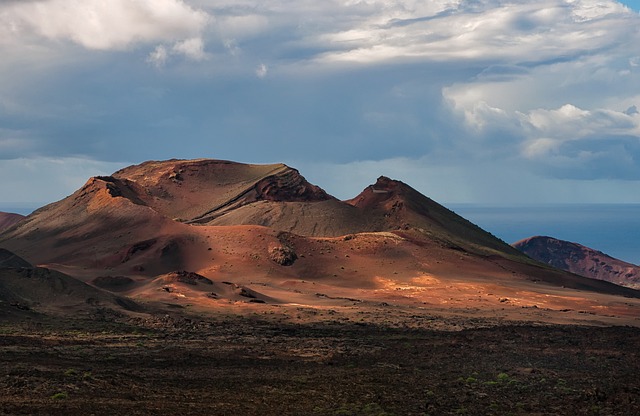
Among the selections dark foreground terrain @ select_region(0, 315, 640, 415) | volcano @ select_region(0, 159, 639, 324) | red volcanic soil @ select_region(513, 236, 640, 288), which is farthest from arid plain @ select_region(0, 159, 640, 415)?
red volcanic soil @ select_region(513, 236, 640, 288)

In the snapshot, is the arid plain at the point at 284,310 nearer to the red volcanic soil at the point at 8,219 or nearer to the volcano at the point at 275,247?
the volcano at the point at 275,247

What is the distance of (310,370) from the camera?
40.1 m

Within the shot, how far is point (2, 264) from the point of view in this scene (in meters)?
84.0

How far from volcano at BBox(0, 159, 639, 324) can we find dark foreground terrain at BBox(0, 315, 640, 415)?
2085cm

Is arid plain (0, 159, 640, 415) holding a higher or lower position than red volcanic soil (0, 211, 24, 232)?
lower

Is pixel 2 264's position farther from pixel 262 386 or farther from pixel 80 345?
pixel 262 386

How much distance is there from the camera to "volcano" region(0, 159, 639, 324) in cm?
8519

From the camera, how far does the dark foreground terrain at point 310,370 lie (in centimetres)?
3008

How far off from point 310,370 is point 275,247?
60373mm

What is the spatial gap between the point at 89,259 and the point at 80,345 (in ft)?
207

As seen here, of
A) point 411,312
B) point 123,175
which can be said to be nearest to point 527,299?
point 411,312

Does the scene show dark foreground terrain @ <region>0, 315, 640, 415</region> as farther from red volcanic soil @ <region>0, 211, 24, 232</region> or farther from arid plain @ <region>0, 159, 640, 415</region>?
red volcanic soil @ <region>0, 211, 24, 232</region>

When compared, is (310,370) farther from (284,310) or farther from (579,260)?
(579,260)

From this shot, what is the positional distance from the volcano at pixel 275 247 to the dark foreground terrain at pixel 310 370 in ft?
68.4
